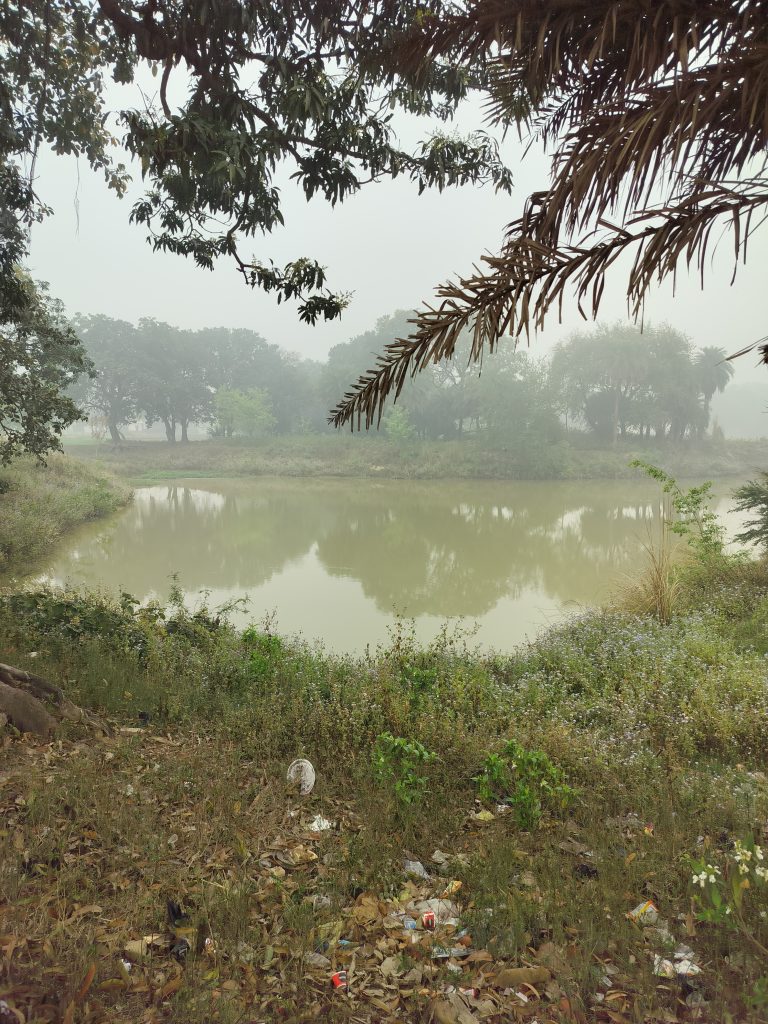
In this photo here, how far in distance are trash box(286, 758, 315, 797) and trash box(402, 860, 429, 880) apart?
94 centimetres

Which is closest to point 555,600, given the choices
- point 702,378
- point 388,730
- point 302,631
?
point 302,631

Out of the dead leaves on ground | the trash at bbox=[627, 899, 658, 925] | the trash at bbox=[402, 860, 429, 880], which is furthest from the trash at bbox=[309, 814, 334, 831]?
the trash at bbox=[627, 899, 658, 925]

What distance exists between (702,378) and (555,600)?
38.9 meters

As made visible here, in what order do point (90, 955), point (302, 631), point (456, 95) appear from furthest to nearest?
point (302, 631) < point (456, 95) < point (90, 955)

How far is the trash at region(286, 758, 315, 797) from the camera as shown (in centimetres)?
402

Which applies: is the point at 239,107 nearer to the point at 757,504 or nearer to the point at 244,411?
the point at 757,504

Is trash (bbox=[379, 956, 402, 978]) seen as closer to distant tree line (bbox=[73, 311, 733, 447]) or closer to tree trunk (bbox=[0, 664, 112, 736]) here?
tree trunk (bbox=[0, 664, 112, 736])

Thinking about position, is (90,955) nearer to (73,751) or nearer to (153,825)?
(153,825)

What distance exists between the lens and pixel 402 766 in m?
4.13

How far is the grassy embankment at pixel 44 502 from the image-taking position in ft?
47.3

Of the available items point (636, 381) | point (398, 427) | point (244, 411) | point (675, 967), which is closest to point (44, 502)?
point (675, 967)

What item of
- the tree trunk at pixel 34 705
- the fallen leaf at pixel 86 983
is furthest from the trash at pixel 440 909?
the tree trunk at pixel 34 705

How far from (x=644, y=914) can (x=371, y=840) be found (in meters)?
1.41

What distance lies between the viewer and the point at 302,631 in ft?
32.2
